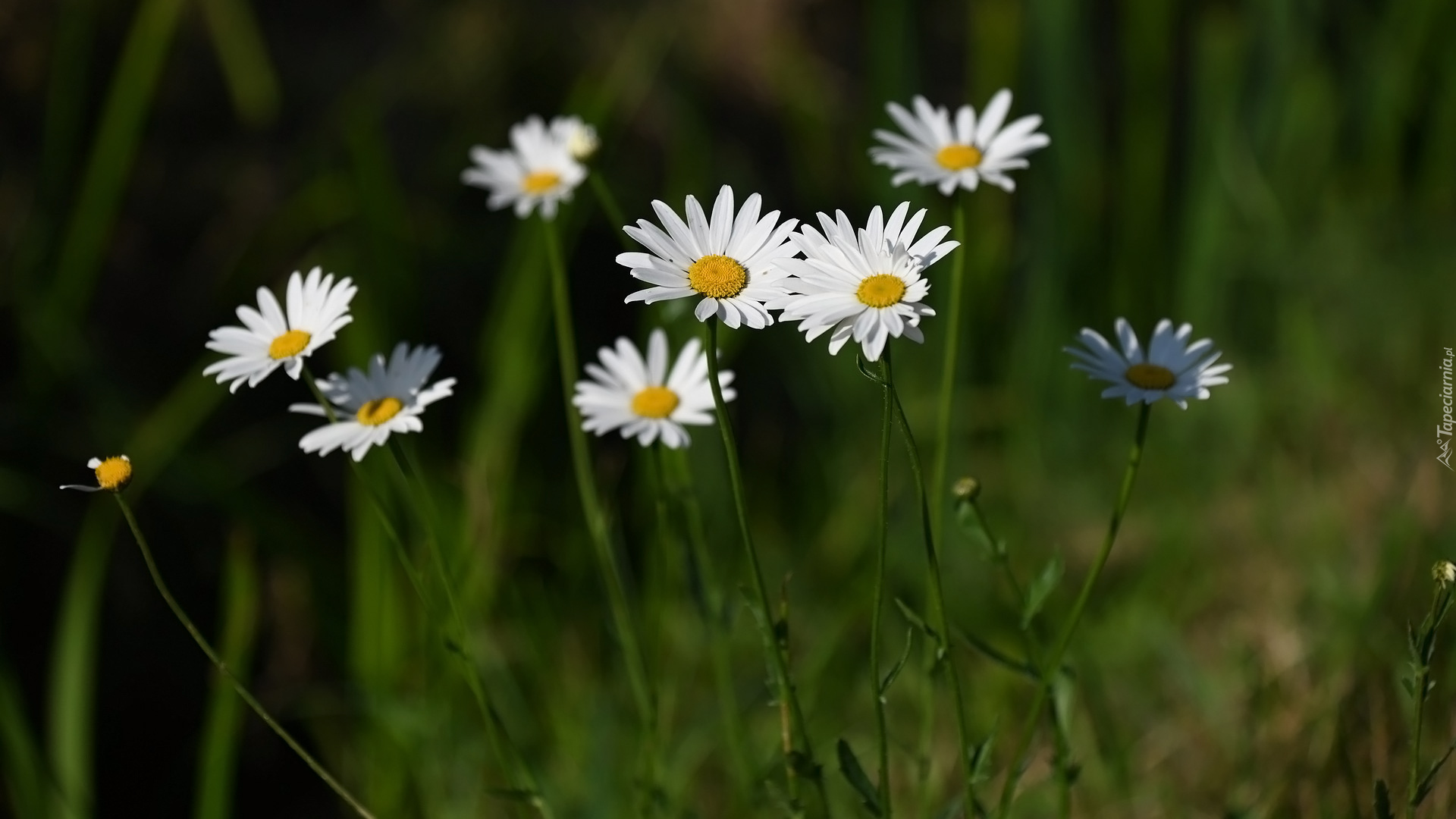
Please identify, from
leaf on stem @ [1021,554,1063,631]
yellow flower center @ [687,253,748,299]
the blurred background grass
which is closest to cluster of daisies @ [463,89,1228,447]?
yellow flower center @ [687,253,748,299]

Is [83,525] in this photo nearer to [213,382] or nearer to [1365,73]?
[213,382]

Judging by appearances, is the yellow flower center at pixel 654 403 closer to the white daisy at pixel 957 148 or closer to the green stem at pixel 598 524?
the green stem at pixel 598 524

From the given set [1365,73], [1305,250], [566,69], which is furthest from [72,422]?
[1365,73]

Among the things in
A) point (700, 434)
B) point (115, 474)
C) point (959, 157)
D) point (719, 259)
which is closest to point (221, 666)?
point (115, 474)

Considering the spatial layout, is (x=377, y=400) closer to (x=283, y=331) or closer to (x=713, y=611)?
(x=283, y=331)

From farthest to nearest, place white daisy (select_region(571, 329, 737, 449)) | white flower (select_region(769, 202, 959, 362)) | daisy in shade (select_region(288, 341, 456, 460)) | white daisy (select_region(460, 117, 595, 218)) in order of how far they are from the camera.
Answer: white daisy (select_region(460, 117, 595, 218)) < white daisy (select_region(571, 329, 737, 449)) < daisy in shade (select_region(288, 341, 456, 460)) < white flower (select_region(769, 202, 959, 362))

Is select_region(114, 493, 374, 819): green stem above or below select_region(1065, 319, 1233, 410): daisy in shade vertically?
below

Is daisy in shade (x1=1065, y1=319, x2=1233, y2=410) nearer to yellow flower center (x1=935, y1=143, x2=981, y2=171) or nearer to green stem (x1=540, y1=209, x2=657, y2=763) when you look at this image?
yellow flower center (x1=935, y1=143, x2=981, y2=171)
